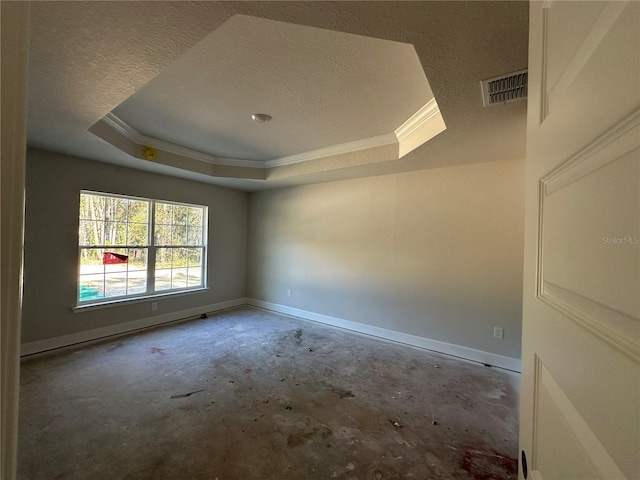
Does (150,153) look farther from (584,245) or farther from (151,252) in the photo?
(584,245)

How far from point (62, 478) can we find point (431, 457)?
2180 millimetres

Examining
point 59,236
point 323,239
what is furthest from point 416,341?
point 59,236

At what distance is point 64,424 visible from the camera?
1.93 meters

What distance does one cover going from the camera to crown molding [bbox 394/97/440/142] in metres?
2.32

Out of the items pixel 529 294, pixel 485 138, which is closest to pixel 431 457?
→ pixel 529 294

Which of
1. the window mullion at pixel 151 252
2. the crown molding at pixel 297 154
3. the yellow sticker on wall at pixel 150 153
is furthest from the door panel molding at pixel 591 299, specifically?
the window mullion at pixel 151 252

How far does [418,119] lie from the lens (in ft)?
8.37

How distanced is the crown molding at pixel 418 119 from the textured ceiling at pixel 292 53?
5.4 inches

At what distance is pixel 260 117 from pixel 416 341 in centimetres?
323

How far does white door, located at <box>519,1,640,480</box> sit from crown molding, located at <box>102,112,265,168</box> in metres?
3.34

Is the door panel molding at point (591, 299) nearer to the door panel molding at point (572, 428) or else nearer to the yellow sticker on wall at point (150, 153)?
the door panel molding at point (572, 428)

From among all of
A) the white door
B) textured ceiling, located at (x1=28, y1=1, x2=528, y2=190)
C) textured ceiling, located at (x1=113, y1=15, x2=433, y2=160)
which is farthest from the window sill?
the white door

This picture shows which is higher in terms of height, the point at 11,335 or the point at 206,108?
the point at 206,108

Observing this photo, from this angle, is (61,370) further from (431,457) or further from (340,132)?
(340,132)
